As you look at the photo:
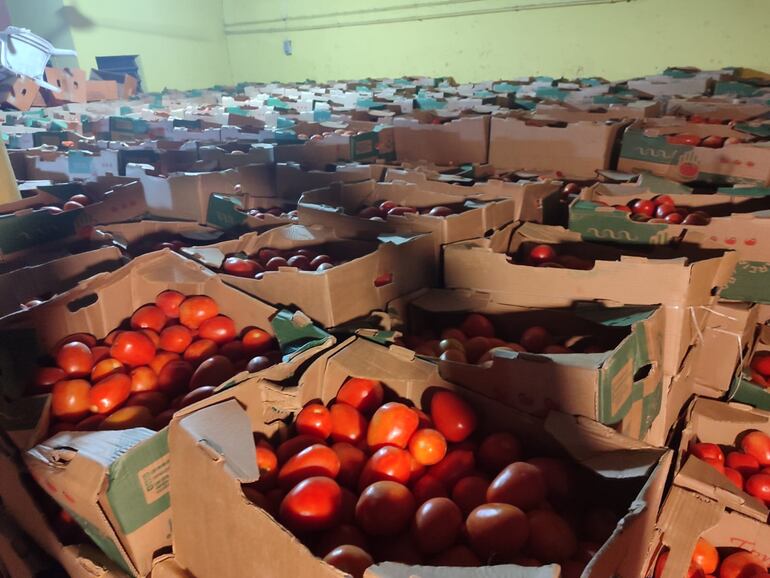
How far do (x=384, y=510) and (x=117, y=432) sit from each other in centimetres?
46

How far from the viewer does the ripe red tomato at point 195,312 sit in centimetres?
150

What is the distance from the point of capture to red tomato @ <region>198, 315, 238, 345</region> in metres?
1.47

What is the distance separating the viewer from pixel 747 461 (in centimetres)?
154

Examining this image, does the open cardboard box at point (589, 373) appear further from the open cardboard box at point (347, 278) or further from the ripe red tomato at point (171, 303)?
the ripe red tomato at point (171, 303)

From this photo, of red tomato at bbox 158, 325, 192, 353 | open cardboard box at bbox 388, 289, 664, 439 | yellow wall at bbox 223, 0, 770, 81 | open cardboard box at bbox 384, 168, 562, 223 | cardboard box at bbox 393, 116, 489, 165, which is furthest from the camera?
yellow wall at bbox 223, 0, 770, 81

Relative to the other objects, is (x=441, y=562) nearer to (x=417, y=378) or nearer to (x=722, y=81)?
(x=417, y=378)

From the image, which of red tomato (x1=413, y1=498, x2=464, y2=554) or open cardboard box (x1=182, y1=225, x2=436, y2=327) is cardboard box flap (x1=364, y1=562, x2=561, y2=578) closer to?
red tomato (x1=413, y1=498, x2=464, y2=554)

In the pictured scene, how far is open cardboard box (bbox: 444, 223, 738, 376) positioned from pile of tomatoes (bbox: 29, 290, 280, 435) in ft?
2.00

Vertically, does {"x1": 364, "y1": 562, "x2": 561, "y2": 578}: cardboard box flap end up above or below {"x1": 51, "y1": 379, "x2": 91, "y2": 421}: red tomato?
above

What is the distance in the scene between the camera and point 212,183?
2.32 metres

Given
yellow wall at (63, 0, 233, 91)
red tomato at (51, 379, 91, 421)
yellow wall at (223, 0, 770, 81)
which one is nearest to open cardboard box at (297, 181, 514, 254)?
red tomato at (51, 379, 91, 421)

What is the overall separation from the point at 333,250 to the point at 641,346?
1.05 metres

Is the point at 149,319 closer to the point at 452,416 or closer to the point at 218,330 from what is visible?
the point at 218,330

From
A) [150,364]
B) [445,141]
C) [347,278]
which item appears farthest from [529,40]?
[150,364]
